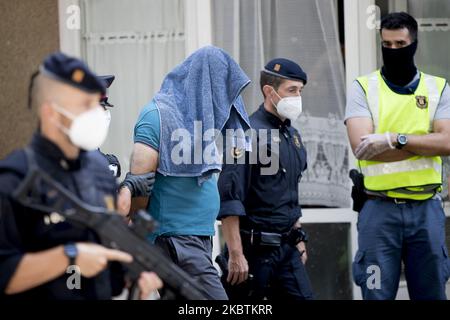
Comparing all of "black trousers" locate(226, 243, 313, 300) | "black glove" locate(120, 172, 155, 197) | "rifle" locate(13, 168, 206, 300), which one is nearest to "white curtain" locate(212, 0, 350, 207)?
"black trousers" locate(226, 243, 313, 300)

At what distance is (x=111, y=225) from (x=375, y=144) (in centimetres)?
271

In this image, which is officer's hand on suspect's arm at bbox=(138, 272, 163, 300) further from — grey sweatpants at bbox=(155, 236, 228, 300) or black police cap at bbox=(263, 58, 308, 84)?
black police cap at bbox=(263, 58, 308, 84)

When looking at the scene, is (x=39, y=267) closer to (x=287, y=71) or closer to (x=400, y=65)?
(x=400, y=65)

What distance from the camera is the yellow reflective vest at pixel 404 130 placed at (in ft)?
18.0

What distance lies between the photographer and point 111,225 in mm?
2957

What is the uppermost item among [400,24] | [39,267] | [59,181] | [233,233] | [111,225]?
[400,24]

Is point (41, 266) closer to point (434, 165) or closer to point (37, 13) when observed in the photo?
point (434, 165)

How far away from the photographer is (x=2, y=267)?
117 inches

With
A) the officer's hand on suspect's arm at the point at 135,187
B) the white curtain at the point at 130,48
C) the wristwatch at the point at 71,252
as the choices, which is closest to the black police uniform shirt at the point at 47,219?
the wristwatch at the point at 71,252

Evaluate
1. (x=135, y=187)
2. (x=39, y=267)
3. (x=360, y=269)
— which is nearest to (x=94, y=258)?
(x=39, y=267)

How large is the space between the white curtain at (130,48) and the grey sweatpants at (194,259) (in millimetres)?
2268

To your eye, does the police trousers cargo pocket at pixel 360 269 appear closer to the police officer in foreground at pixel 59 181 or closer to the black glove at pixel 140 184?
the black glove at pixel 140 184
